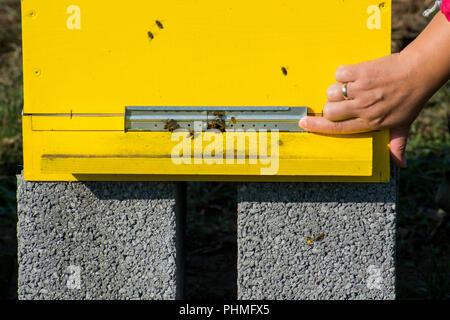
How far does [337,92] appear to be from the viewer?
165 cm

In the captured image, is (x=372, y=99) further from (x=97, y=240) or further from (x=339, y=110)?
(x=97, y=240)

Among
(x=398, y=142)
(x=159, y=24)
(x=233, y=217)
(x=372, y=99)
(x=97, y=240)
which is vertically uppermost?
(x=159, y=24)

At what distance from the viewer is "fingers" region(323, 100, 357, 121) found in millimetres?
1636

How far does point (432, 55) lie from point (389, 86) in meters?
0.14

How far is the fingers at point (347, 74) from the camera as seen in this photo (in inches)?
63.9

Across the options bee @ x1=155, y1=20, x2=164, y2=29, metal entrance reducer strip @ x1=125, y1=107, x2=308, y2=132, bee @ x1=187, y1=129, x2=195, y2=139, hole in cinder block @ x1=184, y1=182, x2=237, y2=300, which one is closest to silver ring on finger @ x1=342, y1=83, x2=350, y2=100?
metal entrance reducer strip @ x1=125, y1=107, x2=308, y2=132

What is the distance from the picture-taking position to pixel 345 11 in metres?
1.68

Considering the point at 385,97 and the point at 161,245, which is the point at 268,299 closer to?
the point at 161,245

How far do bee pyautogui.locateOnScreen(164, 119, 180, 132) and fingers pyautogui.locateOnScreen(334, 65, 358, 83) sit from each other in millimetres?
493

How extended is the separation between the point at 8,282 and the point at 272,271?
1.34 m

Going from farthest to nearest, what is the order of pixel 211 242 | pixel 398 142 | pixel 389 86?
pixel 211 242 < pixel 398 142 < pixel 389 86

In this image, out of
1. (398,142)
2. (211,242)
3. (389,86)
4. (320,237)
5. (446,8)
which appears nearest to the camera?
(446,8)

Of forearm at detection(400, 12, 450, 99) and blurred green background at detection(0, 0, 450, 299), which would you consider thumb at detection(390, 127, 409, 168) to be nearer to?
forearm at detection(400, 12, 450, 99)

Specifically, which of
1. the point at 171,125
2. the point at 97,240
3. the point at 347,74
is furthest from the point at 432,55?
the point at 97,240
